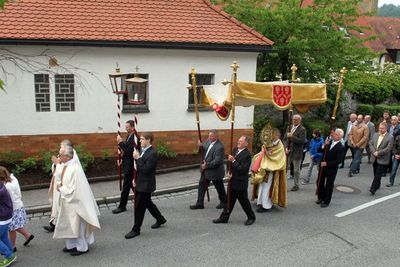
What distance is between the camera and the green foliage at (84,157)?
11.1 m

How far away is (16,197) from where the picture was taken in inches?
259

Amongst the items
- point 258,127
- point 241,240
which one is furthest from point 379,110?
point 241,240

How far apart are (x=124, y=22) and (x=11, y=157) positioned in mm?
4771

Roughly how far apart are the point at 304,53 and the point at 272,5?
203cm

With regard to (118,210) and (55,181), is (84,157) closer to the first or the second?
(118,210)

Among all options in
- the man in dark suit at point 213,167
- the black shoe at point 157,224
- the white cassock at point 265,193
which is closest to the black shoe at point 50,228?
the black shoe at point 157,224

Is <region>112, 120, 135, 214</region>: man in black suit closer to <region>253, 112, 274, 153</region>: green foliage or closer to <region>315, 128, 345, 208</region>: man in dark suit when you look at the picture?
<region>315, 128, 345, 208</region>: man in dark suit

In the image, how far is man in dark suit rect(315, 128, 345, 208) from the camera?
29.5 ft

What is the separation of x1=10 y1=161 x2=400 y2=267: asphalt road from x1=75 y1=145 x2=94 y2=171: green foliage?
8.40ft

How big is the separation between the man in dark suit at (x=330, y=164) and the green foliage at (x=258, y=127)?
4946mm

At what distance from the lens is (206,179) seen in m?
8.80

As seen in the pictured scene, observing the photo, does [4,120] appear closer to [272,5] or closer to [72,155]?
[72,155]

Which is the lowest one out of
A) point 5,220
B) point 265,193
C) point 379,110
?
point 265,193

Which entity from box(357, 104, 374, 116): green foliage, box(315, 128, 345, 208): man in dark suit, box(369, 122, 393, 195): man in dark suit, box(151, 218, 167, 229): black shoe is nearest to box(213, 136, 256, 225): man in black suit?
box(151, 218, 167, 229): black shoe
